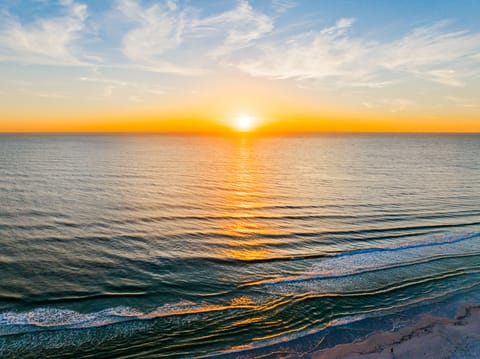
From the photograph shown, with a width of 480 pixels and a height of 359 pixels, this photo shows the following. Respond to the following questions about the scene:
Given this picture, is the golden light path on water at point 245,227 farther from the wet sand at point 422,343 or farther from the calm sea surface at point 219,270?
the wet sand at point 422,343

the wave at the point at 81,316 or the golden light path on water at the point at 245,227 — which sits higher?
the golden light path on water at the point at 245,227

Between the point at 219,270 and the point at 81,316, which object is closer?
the point at 81,316

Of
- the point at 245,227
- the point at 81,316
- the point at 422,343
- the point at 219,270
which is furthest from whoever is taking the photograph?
the point at 245,227

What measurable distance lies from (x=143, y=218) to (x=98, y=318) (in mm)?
15038

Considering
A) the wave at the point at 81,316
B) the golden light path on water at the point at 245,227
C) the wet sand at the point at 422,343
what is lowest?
the wave at the point at 81,316

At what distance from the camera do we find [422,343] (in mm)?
11648

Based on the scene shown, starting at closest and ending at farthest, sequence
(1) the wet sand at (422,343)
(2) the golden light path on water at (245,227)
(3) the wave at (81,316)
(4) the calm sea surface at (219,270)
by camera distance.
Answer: (1) the wet sand at (422,343) < (4) the calm sea surface at (219,270) < (3) the wave at (81,316) < (2) the golden light path on water at (245,227)

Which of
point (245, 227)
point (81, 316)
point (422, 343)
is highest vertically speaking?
point (245, 227)

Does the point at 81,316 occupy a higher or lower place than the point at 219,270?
lower

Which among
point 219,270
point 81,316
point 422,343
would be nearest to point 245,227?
point 219,270

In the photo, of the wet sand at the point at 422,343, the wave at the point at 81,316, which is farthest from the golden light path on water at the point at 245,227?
the wet sand at the point at 422,343

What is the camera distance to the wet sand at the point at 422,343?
11.0 m

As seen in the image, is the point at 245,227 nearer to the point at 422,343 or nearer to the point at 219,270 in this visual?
the point at 219,270

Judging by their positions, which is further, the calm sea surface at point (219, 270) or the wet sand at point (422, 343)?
the calm sea surface at point (219, 270)
